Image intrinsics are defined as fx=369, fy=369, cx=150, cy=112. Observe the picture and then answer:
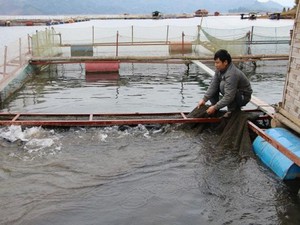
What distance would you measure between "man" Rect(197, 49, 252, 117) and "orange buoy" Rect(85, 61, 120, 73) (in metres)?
10.7

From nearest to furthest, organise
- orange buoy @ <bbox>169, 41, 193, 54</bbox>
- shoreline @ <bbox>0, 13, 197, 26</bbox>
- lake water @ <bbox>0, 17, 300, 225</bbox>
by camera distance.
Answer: lake water @ <bbox>0, 17, 300, 225</bbox>
orange buoy @ <bbox>169, 41, 193, 54</bbox>
shoreline @ <bbox>0, 13, 197, 26</bbox>

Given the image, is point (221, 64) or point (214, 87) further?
point (214, 87)

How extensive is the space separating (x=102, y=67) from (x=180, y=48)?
639 centimetres

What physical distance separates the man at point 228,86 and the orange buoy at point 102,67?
35.0 feet

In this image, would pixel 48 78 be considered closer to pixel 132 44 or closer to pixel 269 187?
pixel 132 44

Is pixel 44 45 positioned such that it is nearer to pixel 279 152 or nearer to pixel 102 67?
pixel 102 67

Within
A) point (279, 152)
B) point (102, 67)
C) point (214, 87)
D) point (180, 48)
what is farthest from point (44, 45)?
point (279, 152)

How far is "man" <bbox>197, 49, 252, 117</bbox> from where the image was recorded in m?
7.74

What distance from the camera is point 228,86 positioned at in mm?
7746

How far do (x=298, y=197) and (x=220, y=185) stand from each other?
1201mm

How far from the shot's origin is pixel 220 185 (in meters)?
6.07

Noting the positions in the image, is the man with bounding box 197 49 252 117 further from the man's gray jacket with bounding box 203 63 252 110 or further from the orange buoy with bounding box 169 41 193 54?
the orange buoy with bounding box 169 41 193 54

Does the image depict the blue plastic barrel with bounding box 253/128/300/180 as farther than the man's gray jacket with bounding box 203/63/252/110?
No

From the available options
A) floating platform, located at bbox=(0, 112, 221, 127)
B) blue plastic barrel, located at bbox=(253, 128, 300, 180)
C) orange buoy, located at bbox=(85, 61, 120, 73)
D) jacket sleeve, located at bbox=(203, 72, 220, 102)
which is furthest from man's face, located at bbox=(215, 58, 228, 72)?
orange buoy, located at bbox=(85, 61, 120, 73)
